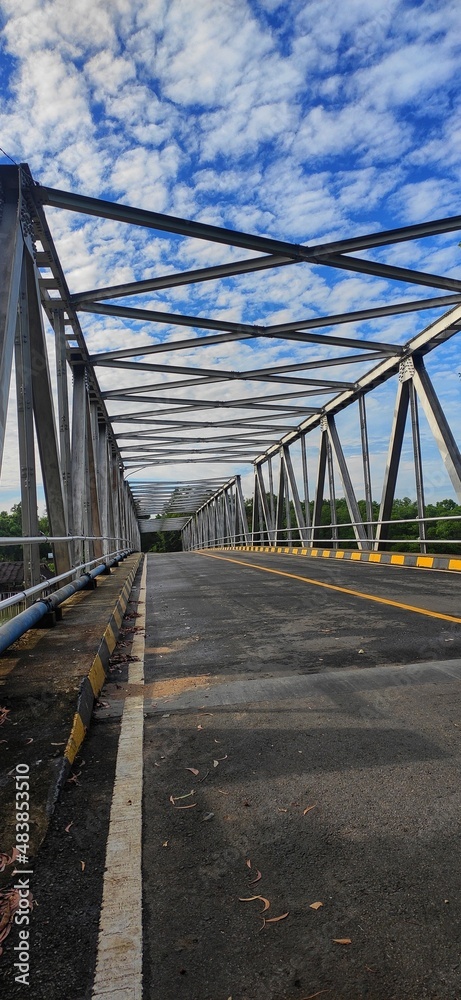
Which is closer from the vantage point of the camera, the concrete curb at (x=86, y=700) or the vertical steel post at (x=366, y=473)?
the concrete curb at (x=86, y=700)

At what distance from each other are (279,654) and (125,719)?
1.69 m

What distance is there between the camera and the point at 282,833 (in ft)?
7.57

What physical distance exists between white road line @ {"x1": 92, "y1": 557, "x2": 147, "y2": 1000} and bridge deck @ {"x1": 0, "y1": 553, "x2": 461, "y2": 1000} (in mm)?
18

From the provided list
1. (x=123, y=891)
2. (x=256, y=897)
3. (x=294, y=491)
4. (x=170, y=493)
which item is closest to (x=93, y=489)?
(x=294, y=491)

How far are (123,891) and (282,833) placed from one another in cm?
61

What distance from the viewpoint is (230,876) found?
2066mm

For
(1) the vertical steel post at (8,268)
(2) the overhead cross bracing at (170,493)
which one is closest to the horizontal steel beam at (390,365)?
(1) the vertical steel post at (8,268)

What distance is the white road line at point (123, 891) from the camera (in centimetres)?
163

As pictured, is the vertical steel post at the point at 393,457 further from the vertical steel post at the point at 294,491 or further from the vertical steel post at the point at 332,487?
the vertical steel post at the point at 294,491

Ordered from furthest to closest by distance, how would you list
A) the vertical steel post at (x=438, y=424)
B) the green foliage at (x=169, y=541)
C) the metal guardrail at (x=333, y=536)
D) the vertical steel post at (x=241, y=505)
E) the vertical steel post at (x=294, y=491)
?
1. the green foliage at (x=169, y=541)
2. the vertical steel post at (x=241, y=505)
3. the vertical steel post at (x=294, y=491)
4. the vertical steel post at (x=438, y=424)
5. the metal guardrail at (x=333, y=536)

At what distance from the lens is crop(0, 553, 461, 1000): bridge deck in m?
1.65

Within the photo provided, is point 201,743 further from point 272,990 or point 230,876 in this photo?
point 272,990

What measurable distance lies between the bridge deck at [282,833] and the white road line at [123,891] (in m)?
0.02

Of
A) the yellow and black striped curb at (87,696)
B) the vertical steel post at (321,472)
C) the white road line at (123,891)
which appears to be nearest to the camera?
the white road line at (123,891)
